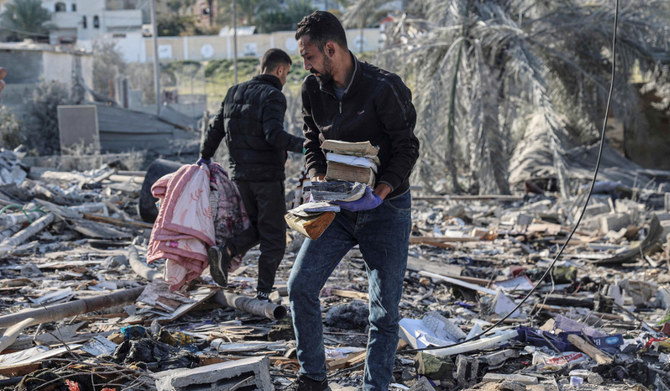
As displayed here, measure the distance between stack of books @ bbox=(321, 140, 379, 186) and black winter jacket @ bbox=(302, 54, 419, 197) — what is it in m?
0.09

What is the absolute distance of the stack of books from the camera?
3.07 meters

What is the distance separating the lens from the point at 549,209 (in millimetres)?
11578

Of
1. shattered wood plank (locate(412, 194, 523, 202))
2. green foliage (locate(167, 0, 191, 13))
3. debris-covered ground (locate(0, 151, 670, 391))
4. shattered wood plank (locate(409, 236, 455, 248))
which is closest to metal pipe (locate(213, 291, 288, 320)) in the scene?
debris-covered ground (locate(0, 151, 670, 391))

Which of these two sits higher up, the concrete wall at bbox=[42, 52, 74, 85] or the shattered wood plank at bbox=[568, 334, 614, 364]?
the concrete wall at bbox=[42, 52, 74, 85]

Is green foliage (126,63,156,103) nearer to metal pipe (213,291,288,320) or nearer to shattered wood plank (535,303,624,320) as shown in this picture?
metal pipe (213,291,288,320)

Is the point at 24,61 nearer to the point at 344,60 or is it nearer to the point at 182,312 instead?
the point at 182,312

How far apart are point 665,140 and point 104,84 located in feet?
104

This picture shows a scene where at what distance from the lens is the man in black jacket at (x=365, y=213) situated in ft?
10.4

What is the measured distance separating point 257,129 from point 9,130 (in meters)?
18.4

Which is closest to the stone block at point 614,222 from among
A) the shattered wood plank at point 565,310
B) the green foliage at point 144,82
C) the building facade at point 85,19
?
the shattered wood plank at point 565,310

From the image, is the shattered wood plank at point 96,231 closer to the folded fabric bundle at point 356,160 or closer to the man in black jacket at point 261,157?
the man in black jacket at point 261,157

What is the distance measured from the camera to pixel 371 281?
3.28 m

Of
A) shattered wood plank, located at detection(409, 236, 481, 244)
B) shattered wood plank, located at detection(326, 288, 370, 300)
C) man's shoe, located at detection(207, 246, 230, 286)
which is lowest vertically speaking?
shattered wood plank, located at detection(409, 236, 481, 244)

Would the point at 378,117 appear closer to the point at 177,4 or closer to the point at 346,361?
the point at 346,361
